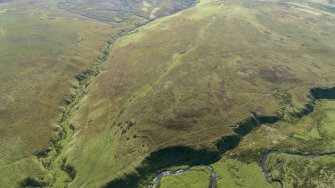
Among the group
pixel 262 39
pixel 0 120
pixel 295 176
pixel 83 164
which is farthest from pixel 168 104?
pixel 262 39

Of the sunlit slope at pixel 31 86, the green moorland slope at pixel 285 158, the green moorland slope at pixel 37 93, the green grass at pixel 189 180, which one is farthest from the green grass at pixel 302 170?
the sunlit slope at pixel 31 86

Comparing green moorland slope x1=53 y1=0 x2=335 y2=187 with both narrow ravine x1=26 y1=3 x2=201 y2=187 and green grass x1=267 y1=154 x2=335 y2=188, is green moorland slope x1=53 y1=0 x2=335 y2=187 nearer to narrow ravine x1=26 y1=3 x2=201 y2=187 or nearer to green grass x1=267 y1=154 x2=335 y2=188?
narrow ravine x1=26 y1=3 x2=201 y2=187

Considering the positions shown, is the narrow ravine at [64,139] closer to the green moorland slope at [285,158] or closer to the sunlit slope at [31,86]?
the sunlit slope at [31,86]

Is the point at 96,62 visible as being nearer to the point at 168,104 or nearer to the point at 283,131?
the point at 168,104

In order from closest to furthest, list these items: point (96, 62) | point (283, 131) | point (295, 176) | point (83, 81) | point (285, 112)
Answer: point (295, 176) < point (283, 131) < point (285, 112) < point (83, 81) < point (96, 62)

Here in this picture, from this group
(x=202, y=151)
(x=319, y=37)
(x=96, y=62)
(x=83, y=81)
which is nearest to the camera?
(x=202, y=151)
